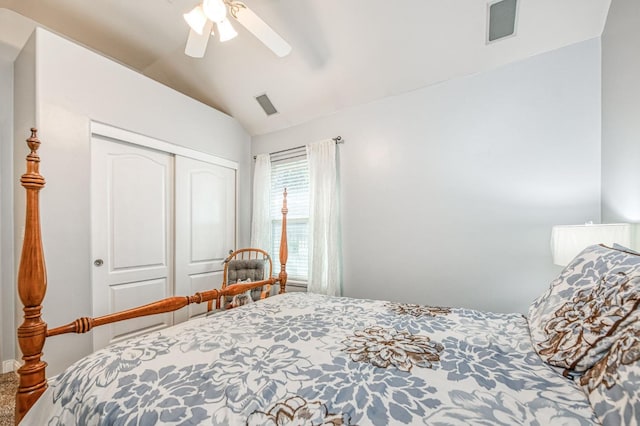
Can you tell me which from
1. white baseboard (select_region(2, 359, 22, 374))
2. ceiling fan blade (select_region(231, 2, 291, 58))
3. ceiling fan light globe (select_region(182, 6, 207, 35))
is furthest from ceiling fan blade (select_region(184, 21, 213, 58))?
white baseboard (select_region(2, 359, 22, 374))

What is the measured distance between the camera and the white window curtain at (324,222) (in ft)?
9.78

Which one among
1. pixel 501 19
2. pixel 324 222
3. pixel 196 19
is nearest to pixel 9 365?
pixel 324 222

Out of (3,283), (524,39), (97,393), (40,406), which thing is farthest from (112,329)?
(524,39)

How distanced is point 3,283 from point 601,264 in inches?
150

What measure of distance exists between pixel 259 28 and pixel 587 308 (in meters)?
2.24

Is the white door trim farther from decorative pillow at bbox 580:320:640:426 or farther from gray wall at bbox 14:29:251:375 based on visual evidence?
decorative pillow at bbox 580:320:640:426

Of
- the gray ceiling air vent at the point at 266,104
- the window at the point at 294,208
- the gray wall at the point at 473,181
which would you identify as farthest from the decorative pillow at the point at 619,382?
the gray ceiling air vent at the point at 266,104

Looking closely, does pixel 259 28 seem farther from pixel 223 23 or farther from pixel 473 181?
pixel 473 181

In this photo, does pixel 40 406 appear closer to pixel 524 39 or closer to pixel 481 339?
pixel 481 339

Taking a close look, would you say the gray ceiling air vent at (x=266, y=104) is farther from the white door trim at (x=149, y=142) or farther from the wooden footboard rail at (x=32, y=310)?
the wooden footboard rail at (x=32, y=310)

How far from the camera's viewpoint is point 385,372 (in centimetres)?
90

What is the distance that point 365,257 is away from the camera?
2.88 metres

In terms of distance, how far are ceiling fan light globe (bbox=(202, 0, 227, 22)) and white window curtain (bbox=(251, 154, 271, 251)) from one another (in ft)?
6.39

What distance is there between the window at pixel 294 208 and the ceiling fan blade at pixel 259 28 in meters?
1.42
